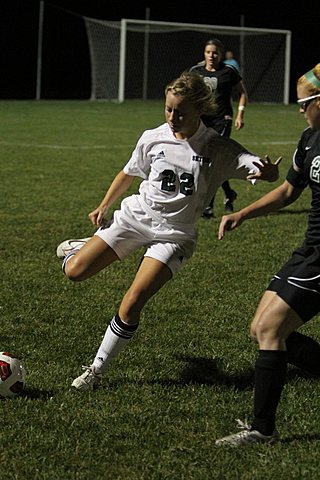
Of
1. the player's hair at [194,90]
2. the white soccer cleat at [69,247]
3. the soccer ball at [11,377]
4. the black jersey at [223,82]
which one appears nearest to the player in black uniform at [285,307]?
the player's hair at [194,90]

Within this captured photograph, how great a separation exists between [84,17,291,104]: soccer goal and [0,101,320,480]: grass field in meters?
23.9

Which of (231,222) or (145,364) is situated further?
(145,364)

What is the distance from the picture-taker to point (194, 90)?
198 inches

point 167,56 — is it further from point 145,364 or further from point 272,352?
point 272,352

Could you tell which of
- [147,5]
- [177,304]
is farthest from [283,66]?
[177,304]

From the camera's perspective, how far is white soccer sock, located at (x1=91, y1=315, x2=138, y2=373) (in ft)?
16.5

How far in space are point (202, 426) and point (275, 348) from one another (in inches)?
24.4

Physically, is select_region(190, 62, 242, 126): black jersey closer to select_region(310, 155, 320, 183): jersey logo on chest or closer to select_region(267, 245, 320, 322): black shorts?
select_region(310, 155, 320, 183): jersey logo on chest

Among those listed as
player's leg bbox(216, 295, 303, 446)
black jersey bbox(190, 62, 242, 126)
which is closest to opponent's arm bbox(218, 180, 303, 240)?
player's leg bbox(216, 295, 303, 446)

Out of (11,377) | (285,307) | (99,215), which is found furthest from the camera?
(99,215)

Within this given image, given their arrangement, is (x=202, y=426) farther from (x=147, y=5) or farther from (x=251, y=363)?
(x=147, y=5)

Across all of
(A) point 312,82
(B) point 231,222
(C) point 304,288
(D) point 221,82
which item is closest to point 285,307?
(C) point 304,288

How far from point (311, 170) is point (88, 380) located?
1694 mm

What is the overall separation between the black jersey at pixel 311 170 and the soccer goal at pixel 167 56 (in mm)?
30322
